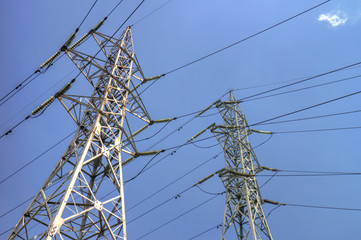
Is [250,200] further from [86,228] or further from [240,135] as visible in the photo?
[86,228]

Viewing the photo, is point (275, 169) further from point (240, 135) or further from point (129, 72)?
point (129, 72)

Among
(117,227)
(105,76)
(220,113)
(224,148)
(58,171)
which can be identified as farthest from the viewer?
(220,113)

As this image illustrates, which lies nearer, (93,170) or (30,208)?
(30,208)

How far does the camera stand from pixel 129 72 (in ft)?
41.7

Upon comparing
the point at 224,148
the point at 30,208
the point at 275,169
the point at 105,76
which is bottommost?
the point at 30,208

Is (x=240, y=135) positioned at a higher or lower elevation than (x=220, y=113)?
lower

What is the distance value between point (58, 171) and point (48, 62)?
20.4 feet

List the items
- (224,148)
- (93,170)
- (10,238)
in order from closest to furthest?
(10,238) < (93,170) < (224,148)

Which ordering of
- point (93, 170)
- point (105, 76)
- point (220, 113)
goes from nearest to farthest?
1. point (93, 170)
2. point (105, 76)
3. point (220, 113)

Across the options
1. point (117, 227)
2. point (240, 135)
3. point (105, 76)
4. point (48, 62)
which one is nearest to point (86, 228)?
point (117, 227)

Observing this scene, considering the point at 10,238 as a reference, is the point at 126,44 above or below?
above

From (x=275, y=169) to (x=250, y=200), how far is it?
15.3ft

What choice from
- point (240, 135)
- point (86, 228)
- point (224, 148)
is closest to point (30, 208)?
point (86, 228)

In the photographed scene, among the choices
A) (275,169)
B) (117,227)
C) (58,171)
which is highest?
(275,169)
